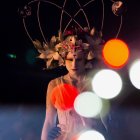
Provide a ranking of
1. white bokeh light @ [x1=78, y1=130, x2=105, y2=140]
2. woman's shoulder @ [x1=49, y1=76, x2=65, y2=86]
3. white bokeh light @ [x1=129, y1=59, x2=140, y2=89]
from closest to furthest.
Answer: white bokeh light @ [x1=78, y1=130, x2=105, y2=140] < woman's shoulder @ [x1=49, y1=76, x2=65, y2=86] < white bokeh light @ [x1=129, y1=59, x2=140, y2=89]

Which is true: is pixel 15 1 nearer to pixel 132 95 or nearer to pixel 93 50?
pixel 93 50

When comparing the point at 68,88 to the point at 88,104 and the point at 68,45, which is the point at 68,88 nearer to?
the point at 88,104

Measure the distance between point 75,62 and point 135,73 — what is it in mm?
490

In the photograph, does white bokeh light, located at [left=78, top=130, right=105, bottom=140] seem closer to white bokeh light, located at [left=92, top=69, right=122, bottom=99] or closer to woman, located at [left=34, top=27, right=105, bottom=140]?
woman, located at [left=34, top=27, right=105, bottom=140]

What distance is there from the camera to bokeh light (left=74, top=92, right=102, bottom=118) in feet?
7.82

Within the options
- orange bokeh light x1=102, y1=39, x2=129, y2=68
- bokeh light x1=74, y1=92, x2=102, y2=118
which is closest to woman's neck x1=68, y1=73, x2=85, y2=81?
bokeh light x1=74, y1=92, x2=102, y2=118

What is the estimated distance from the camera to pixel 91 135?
2.35 m

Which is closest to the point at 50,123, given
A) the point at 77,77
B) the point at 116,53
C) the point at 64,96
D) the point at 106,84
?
the point at 64,96

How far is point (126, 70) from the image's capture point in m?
2.56

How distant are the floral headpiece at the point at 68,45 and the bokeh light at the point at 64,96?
0.17m

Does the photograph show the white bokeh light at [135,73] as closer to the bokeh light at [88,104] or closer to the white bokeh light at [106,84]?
the white bokeh light at [106,84]

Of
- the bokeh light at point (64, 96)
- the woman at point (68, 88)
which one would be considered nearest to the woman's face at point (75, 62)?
the woman at point (68, 88)

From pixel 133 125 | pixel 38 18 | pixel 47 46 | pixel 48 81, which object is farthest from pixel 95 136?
pixel 38 18

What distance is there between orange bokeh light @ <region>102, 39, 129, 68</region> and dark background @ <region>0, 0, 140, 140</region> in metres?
0.04
